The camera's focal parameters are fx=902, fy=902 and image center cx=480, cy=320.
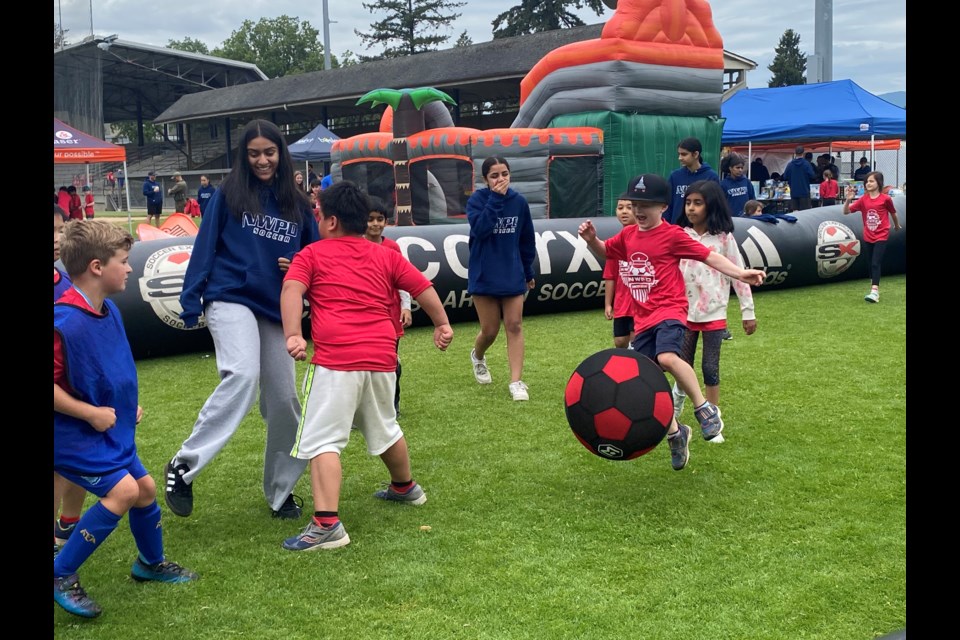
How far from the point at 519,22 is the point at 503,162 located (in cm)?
5090

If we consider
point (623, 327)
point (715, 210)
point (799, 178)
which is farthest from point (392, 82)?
point (715, 210)

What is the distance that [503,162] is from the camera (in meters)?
6.74

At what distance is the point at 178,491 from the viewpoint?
14.2 feet

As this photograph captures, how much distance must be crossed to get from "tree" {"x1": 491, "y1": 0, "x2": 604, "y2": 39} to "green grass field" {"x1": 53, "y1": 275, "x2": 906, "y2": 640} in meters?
50.1

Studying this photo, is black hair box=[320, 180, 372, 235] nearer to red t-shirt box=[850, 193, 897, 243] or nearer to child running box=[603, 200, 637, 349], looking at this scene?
child running box=[603, 200, 637, 349]

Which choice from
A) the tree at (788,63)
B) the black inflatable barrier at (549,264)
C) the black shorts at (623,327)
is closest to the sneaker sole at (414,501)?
the black shorts at (623,327)

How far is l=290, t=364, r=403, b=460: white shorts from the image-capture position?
13.8 ft

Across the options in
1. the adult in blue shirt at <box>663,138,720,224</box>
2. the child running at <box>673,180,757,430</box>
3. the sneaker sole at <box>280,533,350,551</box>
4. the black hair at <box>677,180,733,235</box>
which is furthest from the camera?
the adult in blue shirt at <box>663,138,720,224</box>

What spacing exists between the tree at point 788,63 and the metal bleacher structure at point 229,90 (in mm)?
33398

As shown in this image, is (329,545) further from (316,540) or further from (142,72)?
(142,72)

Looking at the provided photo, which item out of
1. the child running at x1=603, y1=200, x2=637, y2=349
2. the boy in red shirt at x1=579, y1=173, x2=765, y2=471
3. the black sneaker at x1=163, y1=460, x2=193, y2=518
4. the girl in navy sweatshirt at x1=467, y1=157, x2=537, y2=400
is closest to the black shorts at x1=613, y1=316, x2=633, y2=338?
the child running at x1=603, y1=200, x2=637, y2=349

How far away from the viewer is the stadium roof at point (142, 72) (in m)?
44.9
